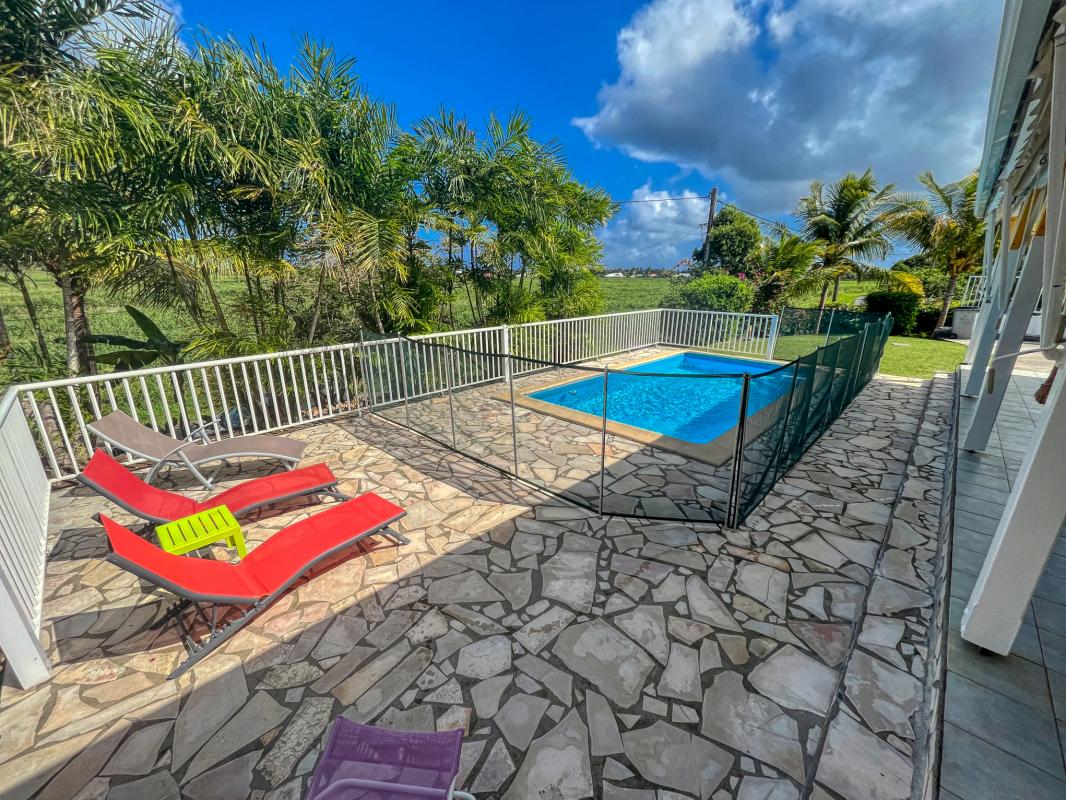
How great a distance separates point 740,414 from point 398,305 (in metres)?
5.19

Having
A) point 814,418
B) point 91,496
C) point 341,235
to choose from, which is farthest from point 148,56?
point 814,418

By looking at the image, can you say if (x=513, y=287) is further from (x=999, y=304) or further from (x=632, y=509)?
(x=999, y=304)

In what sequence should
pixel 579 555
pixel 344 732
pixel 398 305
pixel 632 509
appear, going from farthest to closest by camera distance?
pixel 398 305 < pixel 632 509 < pixel 579 555 < pixel 344 732

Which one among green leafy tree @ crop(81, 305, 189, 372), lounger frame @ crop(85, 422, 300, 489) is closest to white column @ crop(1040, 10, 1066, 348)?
lounger frame @ crop(85, 422, 300, 489)

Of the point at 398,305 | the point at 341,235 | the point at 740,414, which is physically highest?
the point at 341,235

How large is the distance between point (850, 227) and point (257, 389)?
680 inches

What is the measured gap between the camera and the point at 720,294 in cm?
1322

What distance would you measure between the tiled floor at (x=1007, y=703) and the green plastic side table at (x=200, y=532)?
392 centimetres

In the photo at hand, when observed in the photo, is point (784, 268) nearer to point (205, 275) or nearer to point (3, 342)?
point (205, 275)

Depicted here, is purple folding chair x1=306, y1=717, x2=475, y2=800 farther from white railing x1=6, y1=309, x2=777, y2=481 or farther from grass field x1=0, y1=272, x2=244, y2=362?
grass field x1=0, y1=272, x2=244, y2=362

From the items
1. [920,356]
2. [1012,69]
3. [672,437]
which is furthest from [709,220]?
[1012,69]

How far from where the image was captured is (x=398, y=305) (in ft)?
21.2

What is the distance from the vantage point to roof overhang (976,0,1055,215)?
1.99 m

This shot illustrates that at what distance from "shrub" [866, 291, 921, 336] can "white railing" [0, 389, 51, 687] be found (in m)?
19.6
